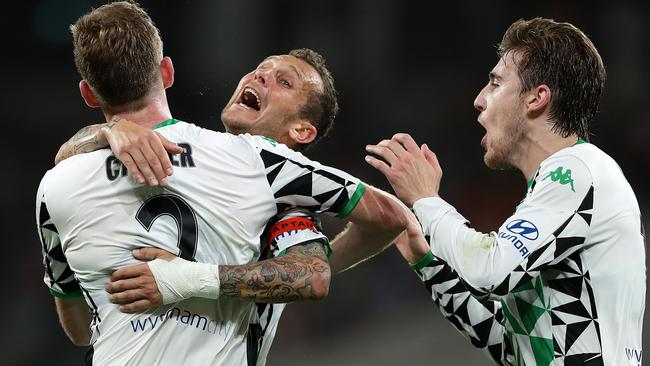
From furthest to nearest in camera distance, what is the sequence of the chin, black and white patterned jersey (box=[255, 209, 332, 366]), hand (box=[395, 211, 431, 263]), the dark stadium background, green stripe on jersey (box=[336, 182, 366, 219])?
the dark stadium background, hand (box=[395, 211, 431, 263]), the chin, green stripe on jersey (box=[336, 182, 366, 219]), black and white patterned jersey (box=[255, 209, 332, 366])

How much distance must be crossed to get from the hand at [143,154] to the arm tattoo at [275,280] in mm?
366

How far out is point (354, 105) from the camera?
8.68 m

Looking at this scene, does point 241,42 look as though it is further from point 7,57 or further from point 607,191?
point 607,191

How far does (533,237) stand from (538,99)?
66 cm

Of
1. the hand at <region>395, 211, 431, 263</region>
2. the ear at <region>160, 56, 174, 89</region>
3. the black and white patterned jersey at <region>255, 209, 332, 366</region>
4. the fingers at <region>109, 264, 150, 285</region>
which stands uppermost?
the ear at <region>160, 56, 174, 89</region>

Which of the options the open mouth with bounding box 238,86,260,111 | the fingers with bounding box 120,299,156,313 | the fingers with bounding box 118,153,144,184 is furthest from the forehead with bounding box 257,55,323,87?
the fingers with bounding box 120,299,156,313

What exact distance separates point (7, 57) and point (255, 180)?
6436 mm

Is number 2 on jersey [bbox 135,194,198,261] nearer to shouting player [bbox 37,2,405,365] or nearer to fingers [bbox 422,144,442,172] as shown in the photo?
shouting player [bbox 37,2,405,365]

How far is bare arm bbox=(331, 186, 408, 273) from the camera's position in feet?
10.0

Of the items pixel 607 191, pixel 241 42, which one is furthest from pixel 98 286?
pixel 241 42

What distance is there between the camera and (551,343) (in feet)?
9.91

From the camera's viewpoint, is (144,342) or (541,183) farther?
(541,183)

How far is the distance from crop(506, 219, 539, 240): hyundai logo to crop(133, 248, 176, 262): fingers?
46.1 inches

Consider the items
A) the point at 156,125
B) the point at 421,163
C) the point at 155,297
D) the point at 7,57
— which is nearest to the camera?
the point at 155,297
